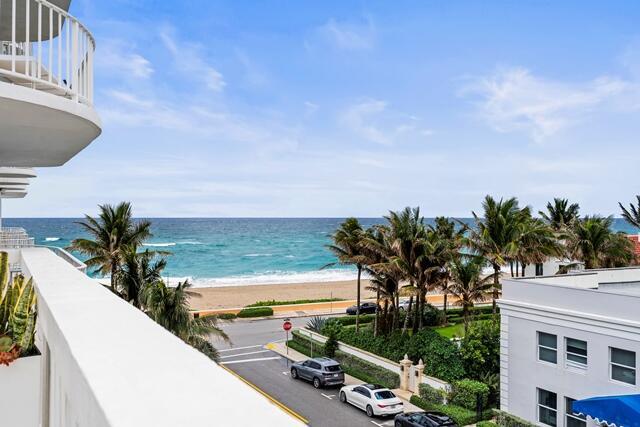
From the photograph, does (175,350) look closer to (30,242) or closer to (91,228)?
(30,242)

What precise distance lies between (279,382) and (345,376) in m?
3.21

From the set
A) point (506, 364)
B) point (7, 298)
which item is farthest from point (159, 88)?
point (7, 298)

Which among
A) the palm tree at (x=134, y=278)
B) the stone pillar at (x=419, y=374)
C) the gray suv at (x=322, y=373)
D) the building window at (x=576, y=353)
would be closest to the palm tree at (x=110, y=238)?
the palm tree at (x=134, y=278)

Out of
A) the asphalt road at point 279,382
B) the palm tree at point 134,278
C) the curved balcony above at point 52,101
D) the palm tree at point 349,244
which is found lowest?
the asphalt road at point 279,382

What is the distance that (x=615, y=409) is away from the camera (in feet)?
41.1

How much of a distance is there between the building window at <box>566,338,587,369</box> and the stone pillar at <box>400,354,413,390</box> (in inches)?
286

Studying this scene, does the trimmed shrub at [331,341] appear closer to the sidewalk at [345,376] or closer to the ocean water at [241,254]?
the sidewalk at [345,376]

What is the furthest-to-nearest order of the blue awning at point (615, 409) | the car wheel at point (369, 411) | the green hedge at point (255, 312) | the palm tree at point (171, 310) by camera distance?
the green hedge at point (255, 312) → the car wheel at point (369, 411) → the palm tree at point (171, 310) → the blue awning at point (615, 409)

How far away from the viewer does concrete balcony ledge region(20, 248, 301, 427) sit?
5.19 feet

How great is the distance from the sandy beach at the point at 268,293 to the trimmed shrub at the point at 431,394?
29549 millimetres

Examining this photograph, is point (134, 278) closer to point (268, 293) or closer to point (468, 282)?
point (468, 282)

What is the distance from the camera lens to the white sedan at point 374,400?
62.0ft

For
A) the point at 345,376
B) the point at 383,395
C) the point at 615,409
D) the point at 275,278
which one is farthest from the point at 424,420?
the point at 275,278

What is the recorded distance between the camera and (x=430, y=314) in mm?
34188
